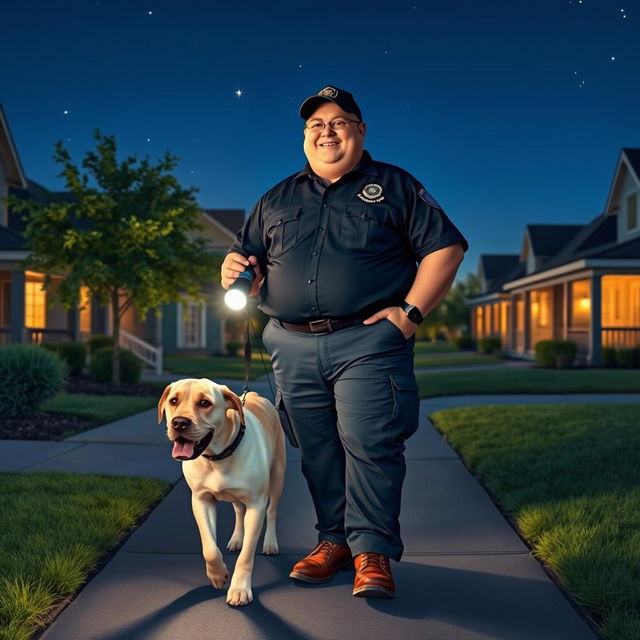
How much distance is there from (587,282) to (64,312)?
19139 mm

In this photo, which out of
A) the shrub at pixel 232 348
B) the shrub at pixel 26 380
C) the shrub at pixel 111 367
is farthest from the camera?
the shrub at pixel 232 348

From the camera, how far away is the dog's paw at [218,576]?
3.28 metres

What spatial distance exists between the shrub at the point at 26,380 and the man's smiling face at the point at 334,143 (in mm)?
6751

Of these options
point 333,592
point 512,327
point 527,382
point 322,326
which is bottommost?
point 527,382

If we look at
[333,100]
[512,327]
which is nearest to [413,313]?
[333,100]

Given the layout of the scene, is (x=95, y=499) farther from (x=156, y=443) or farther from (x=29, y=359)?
(x=29, y=359)

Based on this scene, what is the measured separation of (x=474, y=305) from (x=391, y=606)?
39.6 metres

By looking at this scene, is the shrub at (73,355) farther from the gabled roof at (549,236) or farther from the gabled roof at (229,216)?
the gabled roof at (549,236)

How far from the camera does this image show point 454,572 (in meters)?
3.58

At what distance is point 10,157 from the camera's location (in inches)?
777

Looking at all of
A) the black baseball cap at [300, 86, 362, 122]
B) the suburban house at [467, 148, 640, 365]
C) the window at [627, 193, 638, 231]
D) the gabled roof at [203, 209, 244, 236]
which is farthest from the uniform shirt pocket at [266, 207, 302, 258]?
the gabled roof at [203, 209, 244, 236]

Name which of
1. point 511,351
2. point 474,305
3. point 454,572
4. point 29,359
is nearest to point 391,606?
point 454,572

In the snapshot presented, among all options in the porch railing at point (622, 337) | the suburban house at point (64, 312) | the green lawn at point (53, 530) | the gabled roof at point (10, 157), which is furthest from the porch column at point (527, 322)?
the green lawn at point (53, 530)

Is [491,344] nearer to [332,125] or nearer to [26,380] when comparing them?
[26,380]
